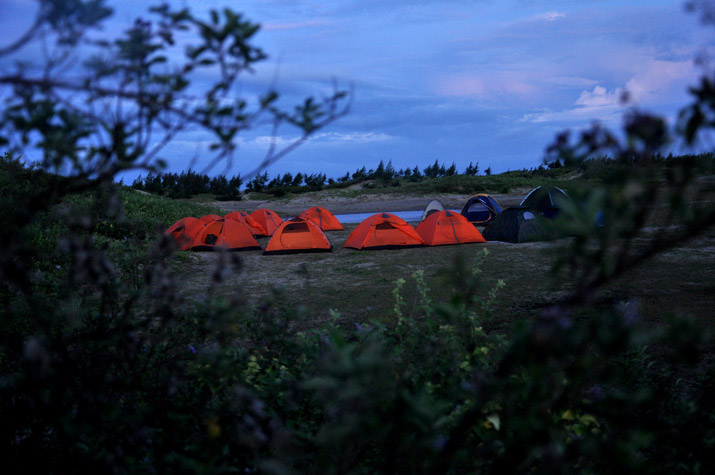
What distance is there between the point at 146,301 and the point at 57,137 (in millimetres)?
6577

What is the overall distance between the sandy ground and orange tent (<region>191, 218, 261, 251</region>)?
Answer: 17855 mm

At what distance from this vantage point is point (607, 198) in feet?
3.97

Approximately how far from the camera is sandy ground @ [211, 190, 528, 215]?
3372cm

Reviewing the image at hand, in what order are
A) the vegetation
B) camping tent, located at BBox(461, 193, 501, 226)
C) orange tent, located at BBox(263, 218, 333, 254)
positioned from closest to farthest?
the vegetation
orange tent, located at BBox(263, 218, 333, 254)
camping tent, located at BBox(461, 193, 501, 226)

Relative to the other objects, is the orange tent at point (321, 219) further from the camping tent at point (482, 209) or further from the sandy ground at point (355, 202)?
the sandy ground at point (355, 202)

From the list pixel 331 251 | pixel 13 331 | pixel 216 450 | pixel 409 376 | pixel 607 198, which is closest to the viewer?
pixel 607 198

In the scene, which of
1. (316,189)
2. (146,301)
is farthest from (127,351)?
(316,189)

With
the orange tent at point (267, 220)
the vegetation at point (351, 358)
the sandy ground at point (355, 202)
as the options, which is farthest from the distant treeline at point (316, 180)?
the vegetation at point (351, 358)

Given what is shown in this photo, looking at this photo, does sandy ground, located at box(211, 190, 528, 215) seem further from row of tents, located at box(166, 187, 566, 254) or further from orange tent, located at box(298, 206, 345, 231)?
row of tents, located at box(166, 187, 566, 254)

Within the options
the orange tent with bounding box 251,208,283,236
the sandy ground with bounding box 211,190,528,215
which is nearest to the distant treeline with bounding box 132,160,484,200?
the sandy ground with bounding box 211,190,528,215

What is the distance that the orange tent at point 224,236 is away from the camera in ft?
47.9

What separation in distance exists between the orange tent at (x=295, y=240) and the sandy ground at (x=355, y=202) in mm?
18401

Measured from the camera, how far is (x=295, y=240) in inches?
548

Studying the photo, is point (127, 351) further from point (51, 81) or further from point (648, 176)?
point (648, 176)
